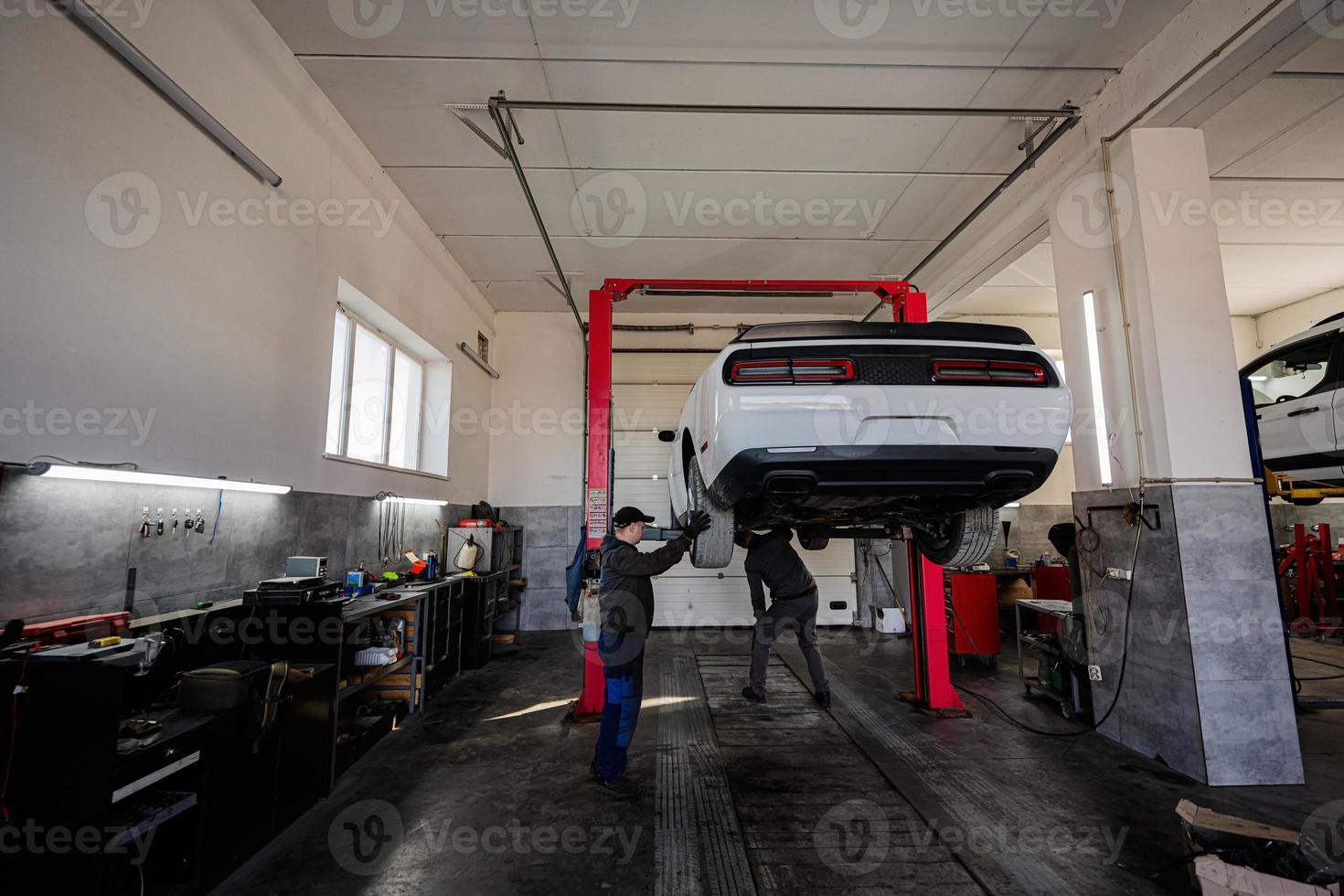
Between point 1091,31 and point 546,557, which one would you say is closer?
point 1091,31

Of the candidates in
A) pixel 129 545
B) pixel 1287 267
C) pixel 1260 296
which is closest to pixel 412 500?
pixel 129 545

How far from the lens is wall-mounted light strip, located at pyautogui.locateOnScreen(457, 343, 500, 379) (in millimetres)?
6075

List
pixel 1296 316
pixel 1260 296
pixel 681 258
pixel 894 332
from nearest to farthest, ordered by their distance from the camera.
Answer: pixel 894 332 → pixel 681 258 → pixel 1260 296 → pixel 1296 316

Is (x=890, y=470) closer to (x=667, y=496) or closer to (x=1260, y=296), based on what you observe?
(x=667, y=496)

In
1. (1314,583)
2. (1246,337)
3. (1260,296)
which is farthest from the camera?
(1246,337)

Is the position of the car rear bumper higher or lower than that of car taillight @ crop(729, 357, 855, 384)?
lower

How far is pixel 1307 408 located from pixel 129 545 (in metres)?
7.42

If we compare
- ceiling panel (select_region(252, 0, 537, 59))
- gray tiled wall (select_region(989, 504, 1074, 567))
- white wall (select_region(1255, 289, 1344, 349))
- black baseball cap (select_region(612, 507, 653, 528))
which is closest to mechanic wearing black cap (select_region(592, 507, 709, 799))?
black baseball cap (select_region(612, 507, 653, 528))

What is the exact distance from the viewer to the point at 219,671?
81.9 inches

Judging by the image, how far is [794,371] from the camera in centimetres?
191

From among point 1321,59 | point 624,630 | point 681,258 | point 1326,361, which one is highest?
point 681,258

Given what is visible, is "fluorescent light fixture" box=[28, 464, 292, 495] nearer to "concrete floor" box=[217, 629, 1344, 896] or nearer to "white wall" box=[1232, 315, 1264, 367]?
"concrete floor" box=[217, 629, 1344, 896]

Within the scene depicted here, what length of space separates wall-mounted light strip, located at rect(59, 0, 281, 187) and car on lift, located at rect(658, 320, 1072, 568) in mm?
2645

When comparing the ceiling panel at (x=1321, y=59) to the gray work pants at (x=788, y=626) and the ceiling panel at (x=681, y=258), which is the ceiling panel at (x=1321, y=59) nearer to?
the ceiling panel at (x=681, y=258)
